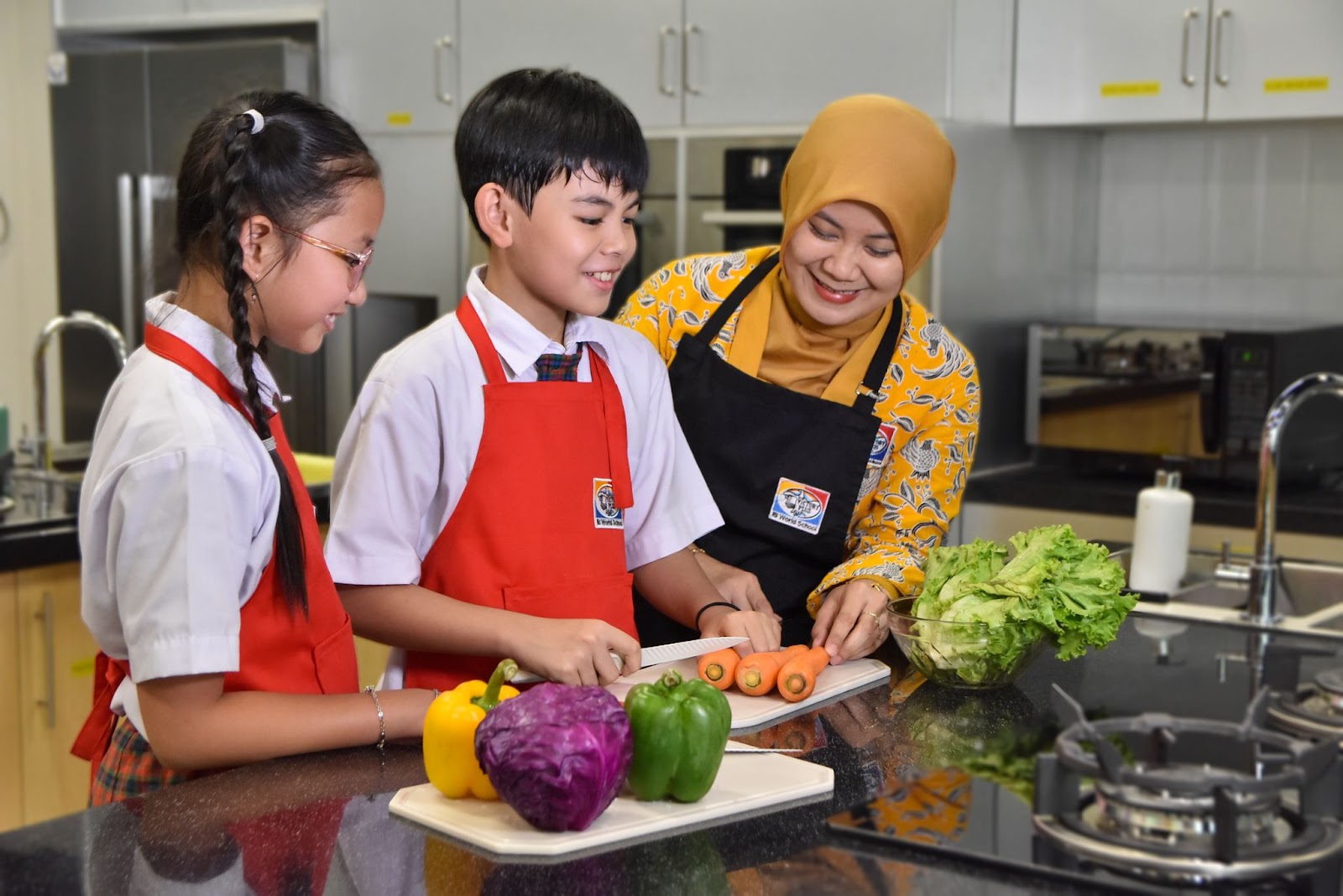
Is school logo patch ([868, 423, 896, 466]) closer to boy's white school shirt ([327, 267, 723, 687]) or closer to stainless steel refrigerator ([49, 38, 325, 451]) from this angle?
boy's white school shirt ([327, 267, 723, 687])

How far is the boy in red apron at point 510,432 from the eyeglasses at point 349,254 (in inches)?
6.7

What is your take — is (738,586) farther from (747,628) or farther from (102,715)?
(102,715)

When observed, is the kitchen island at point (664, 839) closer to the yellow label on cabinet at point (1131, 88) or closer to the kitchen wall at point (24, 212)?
the yellow label on cabinet at point (1131, 88)

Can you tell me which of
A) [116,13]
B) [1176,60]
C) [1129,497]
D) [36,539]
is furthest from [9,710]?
[1176,60]

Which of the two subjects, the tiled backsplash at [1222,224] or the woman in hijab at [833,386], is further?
the tiled backsplash at [1222,224]

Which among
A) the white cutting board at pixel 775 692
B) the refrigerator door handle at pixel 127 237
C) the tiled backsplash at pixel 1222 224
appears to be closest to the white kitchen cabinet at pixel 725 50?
the tiled backsplash at pixel 1222 224

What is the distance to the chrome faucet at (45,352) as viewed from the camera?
2711mm

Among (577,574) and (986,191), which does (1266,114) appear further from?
(577,574)

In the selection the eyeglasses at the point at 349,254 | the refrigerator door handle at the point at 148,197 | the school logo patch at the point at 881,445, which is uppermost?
the refrigerator door handle at the point at 148,197

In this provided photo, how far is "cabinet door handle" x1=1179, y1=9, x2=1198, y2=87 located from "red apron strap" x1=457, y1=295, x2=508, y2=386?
2126 millimetres

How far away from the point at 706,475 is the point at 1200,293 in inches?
84.8

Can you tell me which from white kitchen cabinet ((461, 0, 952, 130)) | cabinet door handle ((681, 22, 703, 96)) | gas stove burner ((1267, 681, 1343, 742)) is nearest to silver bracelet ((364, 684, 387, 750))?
gas stove burner ((1267, 681, 1343, 742))

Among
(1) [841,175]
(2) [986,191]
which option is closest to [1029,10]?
(2) [986,191]

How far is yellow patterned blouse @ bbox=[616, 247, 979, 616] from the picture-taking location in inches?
68.5
